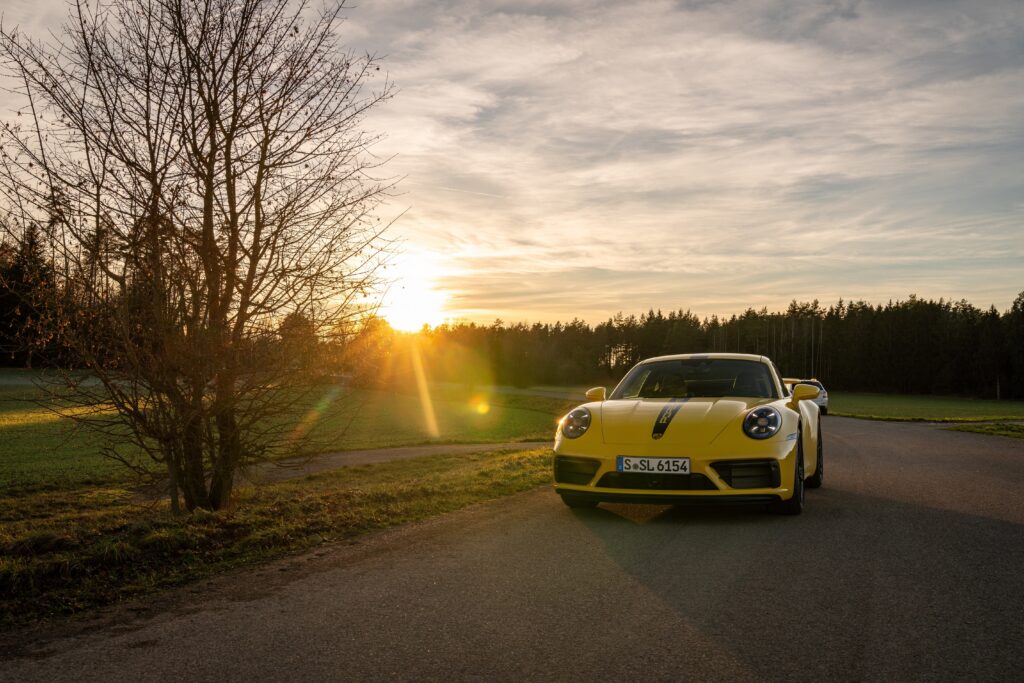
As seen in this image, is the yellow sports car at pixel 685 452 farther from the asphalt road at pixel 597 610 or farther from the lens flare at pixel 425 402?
the lens flare at pixel 425 402

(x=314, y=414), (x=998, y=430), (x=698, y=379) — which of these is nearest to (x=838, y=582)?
(x=698, y=379)

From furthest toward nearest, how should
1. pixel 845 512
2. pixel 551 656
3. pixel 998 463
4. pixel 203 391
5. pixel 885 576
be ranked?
pixel 998 463, pixel 845 512, pixel 203 391, pixel 885 576, pixel 551 656

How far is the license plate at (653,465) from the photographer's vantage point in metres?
6.72

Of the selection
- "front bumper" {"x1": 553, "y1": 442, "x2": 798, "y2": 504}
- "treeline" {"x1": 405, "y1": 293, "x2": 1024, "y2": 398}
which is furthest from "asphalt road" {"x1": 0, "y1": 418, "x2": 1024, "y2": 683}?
"treeline" {"x1": 405, "y1": 293, "x2": 1024, "y2": 398}

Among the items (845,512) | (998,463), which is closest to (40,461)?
(845,512)

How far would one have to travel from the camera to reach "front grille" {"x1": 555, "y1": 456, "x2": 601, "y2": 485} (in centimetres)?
707

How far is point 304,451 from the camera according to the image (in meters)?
8.05

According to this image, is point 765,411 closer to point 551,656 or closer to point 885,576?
point 885,576

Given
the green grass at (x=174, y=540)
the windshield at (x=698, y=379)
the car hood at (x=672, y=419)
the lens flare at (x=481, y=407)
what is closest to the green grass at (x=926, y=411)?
the lens flare at (x=481, y=407)

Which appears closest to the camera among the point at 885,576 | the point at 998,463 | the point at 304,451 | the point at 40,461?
the point at 885,576

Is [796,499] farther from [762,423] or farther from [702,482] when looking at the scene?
[702,482]

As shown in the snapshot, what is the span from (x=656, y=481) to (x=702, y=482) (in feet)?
1.28

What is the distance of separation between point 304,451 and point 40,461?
1551cm

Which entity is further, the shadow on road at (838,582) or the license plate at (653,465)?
the license plate at (653,465)
